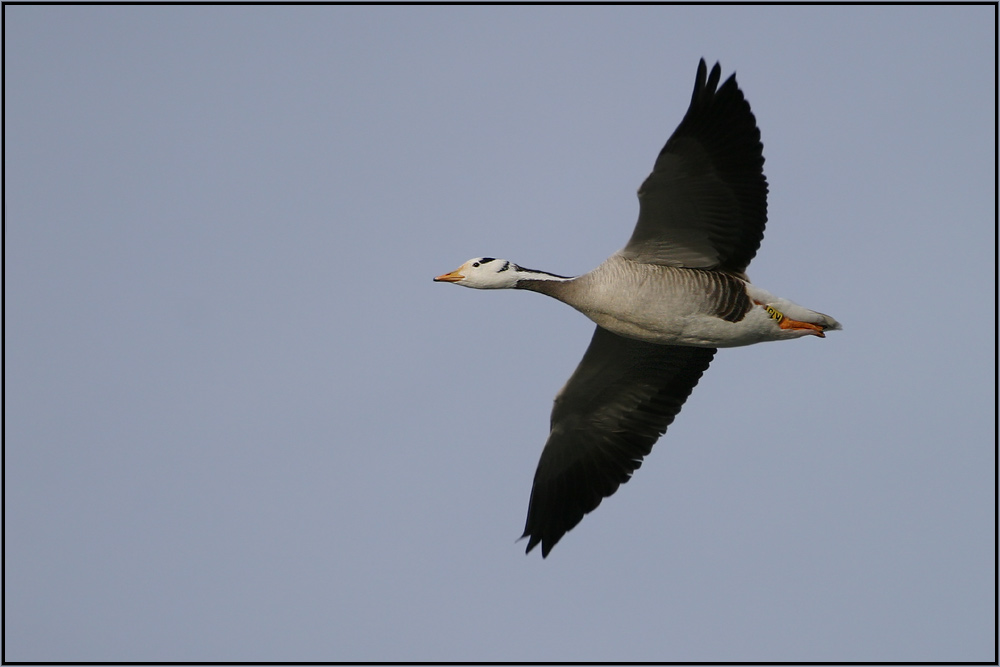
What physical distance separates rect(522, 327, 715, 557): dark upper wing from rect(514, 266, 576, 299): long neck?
43.1 inches

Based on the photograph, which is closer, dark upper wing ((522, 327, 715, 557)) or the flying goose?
the flying goose

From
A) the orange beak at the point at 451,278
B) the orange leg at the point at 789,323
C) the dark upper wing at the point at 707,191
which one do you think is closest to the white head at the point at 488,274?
the orange beak at the point at 451,278

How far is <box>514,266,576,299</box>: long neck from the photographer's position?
1070 centimetres

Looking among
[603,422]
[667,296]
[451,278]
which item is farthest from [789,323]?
[451,278]

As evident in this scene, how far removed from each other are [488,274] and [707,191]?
7.94 ft

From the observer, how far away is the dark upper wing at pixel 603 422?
1195 cm

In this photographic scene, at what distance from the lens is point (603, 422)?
12.3 metres

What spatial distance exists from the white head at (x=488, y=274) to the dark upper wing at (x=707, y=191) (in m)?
1.24

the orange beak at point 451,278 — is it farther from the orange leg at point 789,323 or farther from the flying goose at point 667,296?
the orange leg at point 789,323

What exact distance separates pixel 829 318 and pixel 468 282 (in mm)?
3769

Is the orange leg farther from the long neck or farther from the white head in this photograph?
the white head

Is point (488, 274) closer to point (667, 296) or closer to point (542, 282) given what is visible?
point (542, 282)

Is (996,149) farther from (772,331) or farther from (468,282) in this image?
(468,282)

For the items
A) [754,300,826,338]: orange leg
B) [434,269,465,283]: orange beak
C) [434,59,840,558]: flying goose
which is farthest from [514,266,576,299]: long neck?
[754,300,826,338]: orange leg
